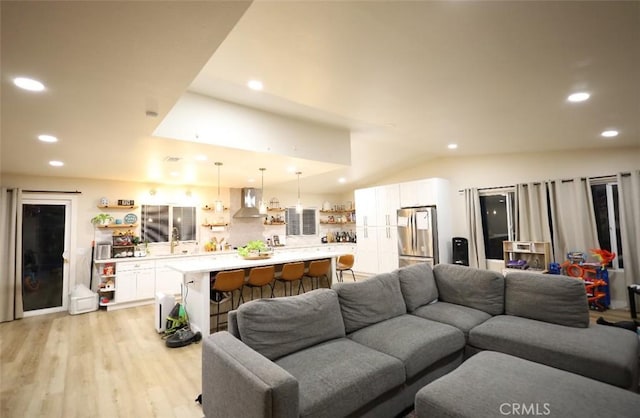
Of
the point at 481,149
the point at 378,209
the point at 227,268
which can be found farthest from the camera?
the point at 378,209

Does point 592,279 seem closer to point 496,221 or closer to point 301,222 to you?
point 496,221

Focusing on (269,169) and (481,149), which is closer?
→ (269,169)

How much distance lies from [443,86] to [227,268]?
315 cm

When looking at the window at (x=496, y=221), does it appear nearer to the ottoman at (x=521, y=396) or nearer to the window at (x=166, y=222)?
the ottoman at (x=521, y=396)

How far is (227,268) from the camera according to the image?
147 inches

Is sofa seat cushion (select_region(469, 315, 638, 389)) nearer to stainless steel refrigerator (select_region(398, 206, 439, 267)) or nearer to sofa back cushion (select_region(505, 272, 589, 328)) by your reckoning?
sofa back cushion (select_region(505, 272, 589, 328))

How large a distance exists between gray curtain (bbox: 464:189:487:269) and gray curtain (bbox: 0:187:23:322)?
26.7 ft

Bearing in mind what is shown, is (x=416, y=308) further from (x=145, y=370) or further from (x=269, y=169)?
(x=269, y=169)

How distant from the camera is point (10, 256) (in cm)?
481

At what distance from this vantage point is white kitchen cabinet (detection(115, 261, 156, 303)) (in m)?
5.32

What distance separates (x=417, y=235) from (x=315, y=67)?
4804 mm

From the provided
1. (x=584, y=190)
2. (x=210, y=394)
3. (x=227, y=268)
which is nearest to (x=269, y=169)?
(x=227, y=268)

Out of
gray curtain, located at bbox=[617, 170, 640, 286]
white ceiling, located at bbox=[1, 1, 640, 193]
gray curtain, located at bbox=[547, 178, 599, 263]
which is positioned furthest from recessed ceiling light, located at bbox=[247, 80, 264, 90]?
gray curtain, located at bbox=[617, 170, 640, 286]

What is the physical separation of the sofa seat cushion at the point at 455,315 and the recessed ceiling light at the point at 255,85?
2.74m
